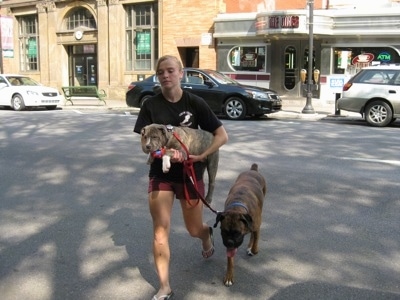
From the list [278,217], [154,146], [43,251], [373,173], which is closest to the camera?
[154,146]

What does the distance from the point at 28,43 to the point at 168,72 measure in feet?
92.7

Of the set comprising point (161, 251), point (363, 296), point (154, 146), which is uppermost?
point (154, 146)

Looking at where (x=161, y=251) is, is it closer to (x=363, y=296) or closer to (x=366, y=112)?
(x=363, y=296)

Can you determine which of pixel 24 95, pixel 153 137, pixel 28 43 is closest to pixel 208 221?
pixel 153 137

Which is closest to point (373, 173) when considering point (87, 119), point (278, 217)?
point (278, 217)

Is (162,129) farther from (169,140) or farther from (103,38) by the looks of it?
(103,38)

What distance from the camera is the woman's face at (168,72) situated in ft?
10.8

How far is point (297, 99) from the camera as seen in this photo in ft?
67.6

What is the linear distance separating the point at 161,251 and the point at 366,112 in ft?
38.3

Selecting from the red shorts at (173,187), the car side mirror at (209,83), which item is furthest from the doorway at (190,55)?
the red shorts at (173,187)

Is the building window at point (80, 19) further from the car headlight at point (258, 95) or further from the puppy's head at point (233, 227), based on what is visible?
the puppy's head at point (233, 227)

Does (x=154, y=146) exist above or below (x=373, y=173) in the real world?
above

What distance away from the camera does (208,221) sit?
17.0 feet

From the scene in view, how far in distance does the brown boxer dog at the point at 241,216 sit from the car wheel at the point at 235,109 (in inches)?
421
